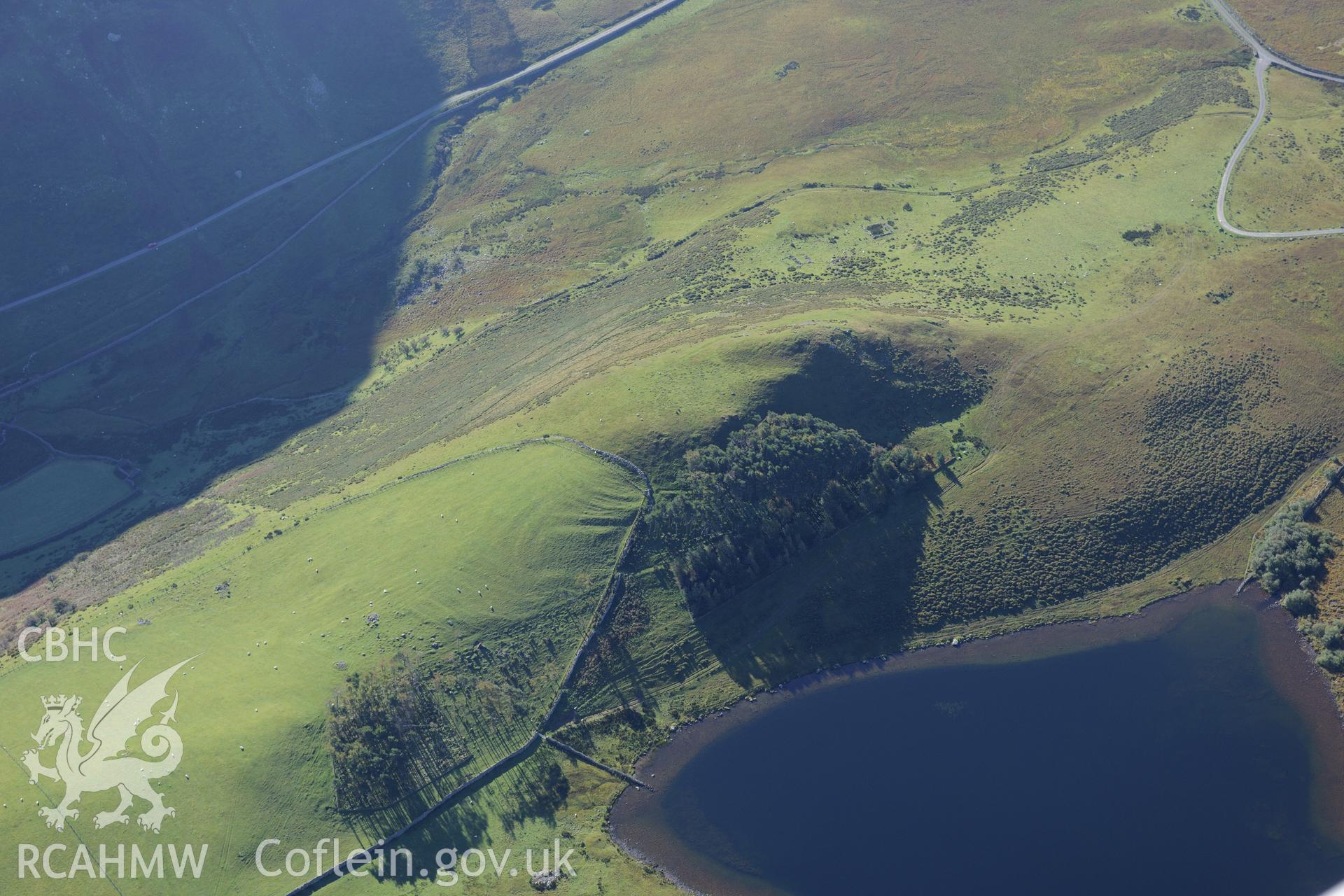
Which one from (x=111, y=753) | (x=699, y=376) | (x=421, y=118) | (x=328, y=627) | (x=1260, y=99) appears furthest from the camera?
(x=421, y=118)

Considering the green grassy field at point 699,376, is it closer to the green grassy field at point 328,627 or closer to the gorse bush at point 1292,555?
the green grassy field at point 328,627

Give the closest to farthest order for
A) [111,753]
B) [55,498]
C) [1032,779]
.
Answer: [1032,779], [111,753], [55,498]

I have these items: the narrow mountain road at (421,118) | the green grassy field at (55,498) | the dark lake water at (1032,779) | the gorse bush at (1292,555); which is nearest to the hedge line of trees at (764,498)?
the dark lake water at (1032,779)

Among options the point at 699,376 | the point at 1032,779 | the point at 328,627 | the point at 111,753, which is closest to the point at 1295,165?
the point at 699,376

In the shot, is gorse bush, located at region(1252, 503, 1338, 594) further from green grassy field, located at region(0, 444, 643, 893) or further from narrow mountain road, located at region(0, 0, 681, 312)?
narrow mountain road, located at region(0, 0, 681, 312)

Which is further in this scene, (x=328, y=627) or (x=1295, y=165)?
(x=1295, y=165)

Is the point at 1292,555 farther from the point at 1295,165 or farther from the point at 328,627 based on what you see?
the point at 328,627
